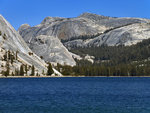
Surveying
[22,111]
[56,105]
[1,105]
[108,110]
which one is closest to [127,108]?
[108,110]

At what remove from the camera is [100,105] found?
65812 millimetres

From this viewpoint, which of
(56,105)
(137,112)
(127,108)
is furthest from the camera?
(56,105)

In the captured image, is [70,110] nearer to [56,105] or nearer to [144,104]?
[56,105]

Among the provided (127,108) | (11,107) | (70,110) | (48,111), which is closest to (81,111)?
(70,110)

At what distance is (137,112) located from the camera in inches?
2219

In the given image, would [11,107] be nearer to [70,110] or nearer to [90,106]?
[70,110]

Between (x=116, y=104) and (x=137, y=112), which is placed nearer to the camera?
(x=137, y=112)

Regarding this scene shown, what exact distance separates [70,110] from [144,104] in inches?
728

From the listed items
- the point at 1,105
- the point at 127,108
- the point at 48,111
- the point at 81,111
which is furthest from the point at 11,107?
the point at 127,108

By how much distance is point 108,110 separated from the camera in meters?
58.8

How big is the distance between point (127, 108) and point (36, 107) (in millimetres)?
19145

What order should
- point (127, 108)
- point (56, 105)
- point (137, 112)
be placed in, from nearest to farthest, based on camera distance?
point (137, 112) → point (127, 108) → point (56, 105)

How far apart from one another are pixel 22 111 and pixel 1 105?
29.4 ft

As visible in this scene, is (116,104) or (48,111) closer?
(48,111)
